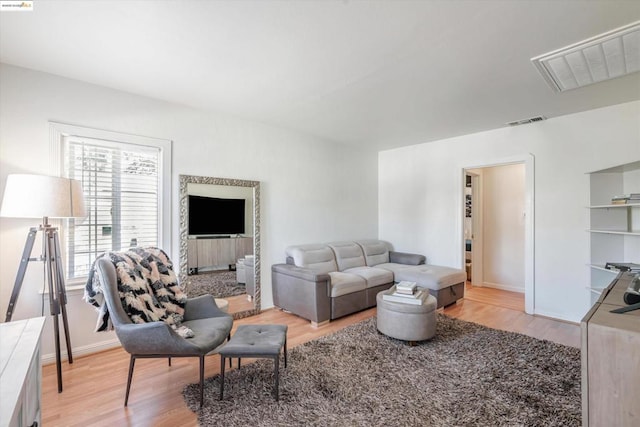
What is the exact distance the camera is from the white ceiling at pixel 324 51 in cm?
173

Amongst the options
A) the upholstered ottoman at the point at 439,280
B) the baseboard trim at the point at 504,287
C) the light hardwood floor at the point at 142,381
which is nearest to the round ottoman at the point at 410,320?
the light hardwood floor at the point at 142,381

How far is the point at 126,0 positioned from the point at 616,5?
2747 mm

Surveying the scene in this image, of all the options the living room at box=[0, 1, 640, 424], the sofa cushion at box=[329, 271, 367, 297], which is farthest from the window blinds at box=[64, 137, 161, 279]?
the sofa cushion at box=[329, 271, 367, 297]

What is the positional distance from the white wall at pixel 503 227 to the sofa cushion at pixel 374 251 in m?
1.94

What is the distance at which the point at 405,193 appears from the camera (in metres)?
5.14

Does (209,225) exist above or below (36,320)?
above

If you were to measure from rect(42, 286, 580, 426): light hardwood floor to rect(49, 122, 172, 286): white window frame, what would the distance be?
32.1 inches

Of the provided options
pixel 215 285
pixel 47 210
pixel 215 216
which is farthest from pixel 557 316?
pixel 47 210

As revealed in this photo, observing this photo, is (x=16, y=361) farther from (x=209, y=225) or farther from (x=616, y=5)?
(x=616, y=5)

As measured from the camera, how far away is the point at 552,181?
11.8 feet

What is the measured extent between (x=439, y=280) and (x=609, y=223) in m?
1.94

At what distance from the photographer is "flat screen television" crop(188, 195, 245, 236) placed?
332 centimetres

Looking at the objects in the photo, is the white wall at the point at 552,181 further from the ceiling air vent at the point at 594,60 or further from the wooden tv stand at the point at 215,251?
the wooden tv stand at the point at 215,251

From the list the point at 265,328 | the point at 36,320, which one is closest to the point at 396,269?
the point at 265,328
